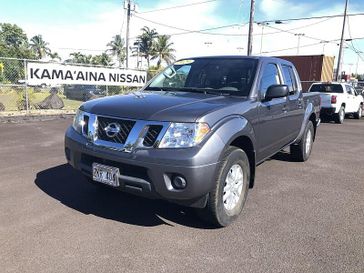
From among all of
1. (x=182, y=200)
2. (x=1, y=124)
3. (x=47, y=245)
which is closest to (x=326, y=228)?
(x=182, y=200)

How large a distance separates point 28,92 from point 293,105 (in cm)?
1170

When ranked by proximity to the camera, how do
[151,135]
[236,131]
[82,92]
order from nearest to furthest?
[151,135] → [236,131] → [82,92]

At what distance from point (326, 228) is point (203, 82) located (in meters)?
2.30

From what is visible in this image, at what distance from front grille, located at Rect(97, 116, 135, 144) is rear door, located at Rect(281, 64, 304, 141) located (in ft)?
9.53

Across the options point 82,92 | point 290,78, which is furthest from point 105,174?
point 82,92

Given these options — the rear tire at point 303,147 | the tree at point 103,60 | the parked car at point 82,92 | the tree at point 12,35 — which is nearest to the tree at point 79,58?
the tree at point 103,60

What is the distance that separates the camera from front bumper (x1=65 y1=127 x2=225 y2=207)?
10.8 feet

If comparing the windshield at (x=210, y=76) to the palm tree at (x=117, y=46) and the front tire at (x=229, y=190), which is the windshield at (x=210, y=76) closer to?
the front tire at (x=229, y=190)

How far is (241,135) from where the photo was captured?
3.94m

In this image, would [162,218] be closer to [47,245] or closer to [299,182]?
[47,245]

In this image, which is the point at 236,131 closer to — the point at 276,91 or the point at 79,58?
the point at 276,91

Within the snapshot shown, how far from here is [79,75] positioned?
1475 cm

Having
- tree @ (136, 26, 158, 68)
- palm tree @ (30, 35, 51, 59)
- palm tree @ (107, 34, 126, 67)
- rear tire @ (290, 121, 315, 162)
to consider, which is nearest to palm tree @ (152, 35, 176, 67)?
tree @ (136, 26, 158, 68)

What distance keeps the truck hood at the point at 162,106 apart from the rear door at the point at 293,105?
1730mm
